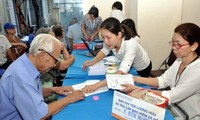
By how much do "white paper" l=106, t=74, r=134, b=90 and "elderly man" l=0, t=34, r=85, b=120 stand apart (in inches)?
16.7

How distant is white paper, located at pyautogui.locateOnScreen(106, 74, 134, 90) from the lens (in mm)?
1484

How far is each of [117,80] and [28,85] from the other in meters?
0.68

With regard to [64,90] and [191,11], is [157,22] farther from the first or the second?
[64,90]

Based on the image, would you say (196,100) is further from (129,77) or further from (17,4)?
(17,4)

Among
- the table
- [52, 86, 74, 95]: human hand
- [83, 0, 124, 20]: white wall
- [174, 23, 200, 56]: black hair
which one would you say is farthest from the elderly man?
[83, 0, 124, 20]: white wall

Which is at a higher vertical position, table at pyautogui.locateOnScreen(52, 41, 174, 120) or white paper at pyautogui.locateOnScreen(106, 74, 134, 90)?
white paper at pyautogui.locateOnScreen(106, 74, 134, 90)

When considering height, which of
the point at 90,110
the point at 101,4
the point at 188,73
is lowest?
the point at 90,110

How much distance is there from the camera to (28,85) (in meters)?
1.12

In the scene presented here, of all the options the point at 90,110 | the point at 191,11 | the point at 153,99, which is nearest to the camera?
the point at 153,99

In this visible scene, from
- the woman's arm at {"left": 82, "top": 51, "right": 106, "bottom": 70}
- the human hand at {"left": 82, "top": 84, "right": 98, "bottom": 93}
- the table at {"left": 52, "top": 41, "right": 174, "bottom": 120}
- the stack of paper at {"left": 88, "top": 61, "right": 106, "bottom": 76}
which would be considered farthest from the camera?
the woman's arm at {"left": 82, "top": 51, "right": 106, "bottom": 70}

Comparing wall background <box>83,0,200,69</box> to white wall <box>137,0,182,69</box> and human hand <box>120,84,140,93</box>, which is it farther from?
human hand <box>120,84,140,93</box>

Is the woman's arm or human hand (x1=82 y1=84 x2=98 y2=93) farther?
the woman's arm

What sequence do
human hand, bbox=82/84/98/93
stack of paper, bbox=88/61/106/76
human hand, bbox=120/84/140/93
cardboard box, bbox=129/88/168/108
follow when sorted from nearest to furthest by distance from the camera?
cardboard box, bbox=129/88/168/108, human hand, bbox=120/84/140/93, human hand, bbox=82/84/98/93, stack of paper, bbox=88/61/106/76

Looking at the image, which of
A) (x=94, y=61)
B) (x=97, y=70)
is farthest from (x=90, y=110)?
(x=94, y=61)
